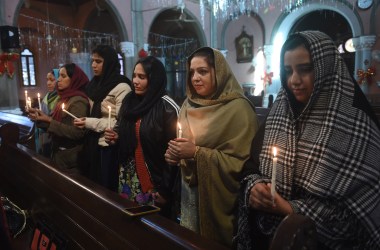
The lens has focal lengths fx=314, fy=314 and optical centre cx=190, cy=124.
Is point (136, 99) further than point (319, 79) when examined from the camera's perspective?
Yes

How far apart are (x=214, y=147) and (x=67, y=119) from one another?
4.87ft

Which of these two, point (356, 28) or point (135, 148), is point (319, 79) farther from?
point (356, 28)

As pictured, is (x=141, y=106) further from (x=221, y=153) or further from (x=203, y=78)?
(x=221, y=153)

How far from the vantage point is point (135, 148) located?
7.06 feet

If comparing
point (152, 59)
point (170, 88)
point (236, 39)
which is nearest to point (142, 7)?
point (236, 39)

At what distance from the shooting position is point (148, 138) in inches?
82.0

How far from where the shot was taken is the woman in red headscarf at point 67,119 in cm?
247

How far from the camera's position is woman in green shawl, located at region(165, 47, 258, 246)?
1.63 m

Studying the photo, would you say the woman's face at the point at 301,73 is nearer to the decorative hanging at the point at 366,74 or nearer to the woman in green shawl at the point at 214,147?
the woman in green shawl at the point at 214,147

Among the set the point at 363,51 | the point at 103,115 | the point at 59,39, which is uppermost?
the point at 59,39

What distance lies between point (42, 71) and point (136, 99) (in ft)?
47.2

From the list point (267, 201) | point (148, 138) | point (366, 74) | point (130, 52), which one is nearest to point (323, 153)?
point (267, 201)

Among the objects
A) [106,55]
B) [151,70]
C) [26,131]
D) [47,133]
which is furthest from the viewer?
[26,131]

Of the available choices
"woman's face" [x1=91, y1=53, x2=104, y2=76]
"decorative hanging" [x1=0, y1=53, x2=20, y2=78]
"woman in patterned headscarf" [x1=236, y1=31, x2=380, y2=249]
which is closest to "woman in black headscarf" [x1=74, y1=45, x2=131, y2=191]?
"woman's face" [x1=91, y1=53, x2=104, y2=76]
